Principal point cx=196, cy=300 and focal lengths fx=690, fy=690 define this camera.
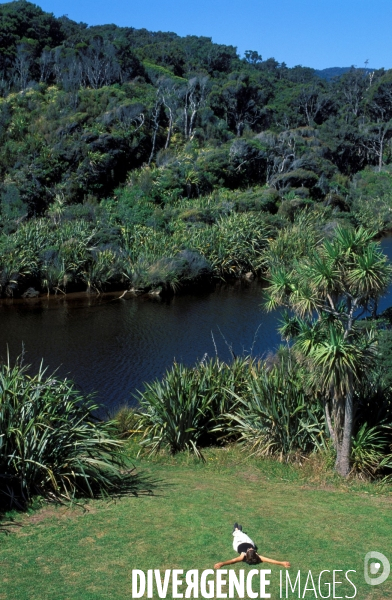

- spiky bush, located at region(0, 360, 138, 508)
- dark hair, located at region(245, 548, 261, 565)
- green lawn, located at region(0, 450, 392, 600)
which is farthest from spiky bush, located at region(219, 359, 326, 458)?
dark hair, located at region(245, 548, 261, 565)

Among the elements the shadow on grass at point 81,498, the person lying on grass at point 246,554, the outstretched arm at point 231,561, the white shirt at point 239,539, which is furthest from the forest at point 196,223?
the outstretched arm at point 231,561

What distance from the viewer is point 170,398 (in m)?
14.5

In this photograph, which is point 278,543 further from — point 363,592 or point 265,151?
point 265,151

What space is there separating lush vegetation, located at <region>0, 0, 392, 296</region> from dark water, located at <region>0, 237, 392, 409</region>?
3051mm

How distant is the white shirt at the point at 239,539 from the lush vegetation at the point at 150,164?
93.7 ft

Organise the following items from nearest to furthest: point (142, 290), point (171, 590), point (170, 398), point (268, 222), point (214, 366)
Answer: point (171, 590) < point (170, 398) < point (214, 366) < point (142, 290) < point (268, 222)

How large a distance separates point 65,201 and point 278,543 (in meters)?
41.2

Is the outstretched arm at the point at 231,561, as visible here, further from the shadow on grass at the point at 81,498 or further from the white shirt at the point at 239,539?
the shadow on grass at the point at 81,498

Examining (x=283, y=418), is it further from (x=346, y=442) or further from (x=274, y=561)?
(x=274, y=561)

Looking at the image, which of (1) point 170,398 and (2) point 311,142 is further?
A: (2) point 311,142

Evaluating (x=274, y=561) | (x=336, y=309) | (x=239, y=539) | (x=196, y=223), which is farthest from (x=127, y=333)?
(x=274, y=561)

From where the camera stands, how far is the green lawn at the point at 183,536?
7.59m

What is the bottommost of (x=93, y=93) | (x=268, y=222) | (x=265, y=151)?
(x=268, y=222)

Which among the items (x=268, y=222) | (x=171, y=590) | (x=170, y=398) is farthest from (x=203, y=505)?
(x=268, y=222)
